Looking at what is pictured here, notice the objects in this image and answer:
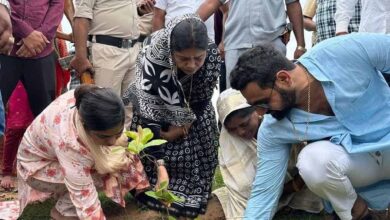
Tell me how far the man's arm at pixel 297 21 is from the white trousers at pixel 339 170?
137 cm

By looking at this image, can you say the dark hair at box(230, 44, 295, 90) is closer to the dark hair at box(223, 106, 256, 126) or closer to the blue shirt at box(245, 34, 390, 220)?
the blue shirt at box(245, 34, 390, 220)

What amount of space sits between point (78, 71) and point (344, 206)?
2.00 m

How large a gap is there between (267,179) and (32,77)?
1715 millimetres

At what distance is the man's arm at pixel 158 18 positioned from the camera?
454 cm

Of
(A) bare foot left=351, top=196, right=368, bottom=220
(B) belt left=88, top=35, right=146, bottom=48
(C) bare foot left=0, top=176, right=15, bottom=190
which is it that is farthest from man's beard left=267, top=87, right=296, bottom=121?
(C) bare foot left=0, top=176, right=15, bottom=190

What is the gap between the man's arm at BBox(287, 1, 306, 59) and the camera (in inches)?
169

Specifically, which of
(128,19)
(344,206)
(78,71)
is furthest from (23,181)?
(344,206)

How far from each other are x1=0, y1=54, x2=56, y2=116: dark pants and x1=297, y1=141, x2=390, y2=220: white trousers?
1.83m

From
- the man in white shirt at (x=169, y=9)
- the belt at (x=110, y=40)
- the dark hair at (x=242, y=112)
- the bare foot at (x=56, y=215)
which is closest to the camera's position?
the bare foot at (x=56, y=215)

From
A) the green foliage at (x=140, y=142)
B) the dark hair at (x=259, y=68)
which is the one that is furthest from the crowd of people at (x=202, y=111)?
the green foliage at (x=140, y=142)

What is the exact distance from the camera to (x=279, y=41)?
4234 millimetres

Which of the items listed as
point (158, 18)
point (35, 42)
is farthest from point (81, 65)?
point (158, 18)

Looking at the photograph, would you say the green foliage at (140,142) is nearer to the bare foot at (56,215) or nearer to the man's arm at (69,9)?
the bare foot at (56,215)

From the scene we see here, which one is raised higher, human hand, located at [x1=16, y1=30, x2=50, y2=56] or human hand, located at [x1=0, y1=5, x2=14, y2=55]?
human hand, located at [x1=0, y1=5, x2=14, y2=55]
